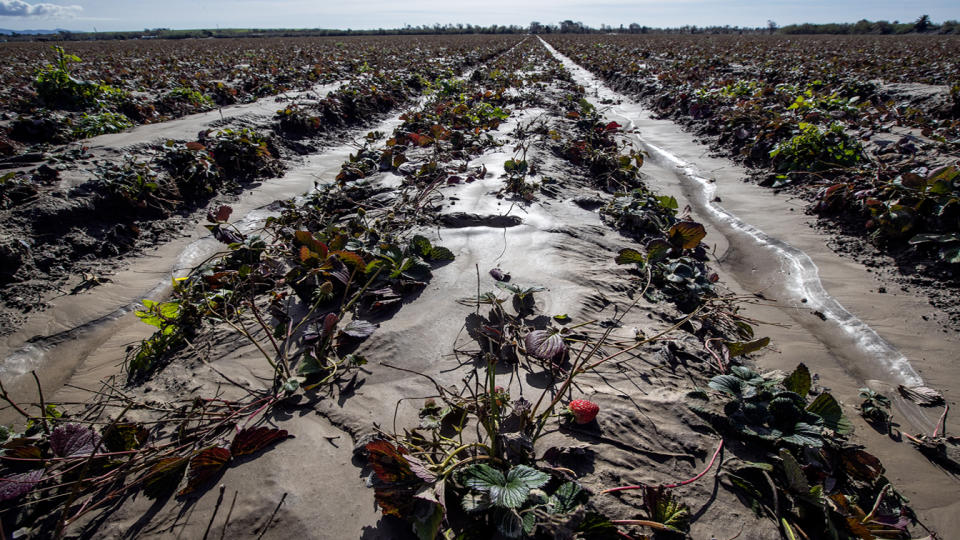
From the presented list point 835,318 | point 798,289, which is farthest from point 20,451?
point 798,289

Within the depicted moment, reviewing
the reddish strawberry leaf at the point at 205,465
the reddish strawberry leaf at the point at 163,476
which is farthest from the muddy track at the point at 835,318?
the reddish strawberry leaf at the point at 163,476

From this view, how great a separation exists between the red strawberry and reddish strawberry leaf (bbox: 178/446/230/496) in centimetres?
136

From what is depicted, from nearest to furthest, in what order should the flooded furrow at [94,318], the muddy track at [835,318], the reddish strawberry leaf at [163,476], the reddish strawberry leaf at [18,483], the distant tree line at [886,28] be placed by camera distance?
the reddish strawberry leaf at [18,483], the reddish strawberry leaf at [163,476], the muddy track at [835,318], the flooded furrow at [94,318], the distant tree line at [886,28]

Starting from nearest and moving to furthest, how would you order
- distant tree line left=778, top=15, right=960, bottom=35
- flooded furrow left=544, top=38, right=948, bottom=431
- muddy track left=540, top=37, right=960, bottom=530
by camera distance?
muddy track left=540, top=37, right=960, bottom=530
flooded furrow left=544, top=38, right=948, bottom=431
distant tree line left=778, top=15, right=960, bottom=35

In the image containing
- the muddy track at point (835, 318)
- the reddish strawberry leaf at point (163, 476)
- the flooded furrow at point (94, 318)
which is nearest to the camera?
the reddish strawberry leaf at point (163, 476)

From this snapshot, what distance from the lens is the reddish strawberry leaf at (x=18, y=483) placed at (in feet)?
4.28

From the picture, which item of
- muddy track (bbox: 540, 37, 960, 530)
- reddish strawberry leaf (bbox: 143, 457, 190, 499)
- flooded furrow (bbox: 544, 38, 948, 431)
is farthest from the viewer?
flooded furrow (bbox: 544, 38, 948, 431)

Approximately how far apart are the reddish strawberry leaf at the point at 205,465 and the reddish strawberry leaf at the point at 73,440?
0.40m

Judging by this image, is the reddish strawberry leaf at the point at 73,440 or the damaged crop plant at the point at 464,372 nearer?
the damaged crop plant at the point at 464,372

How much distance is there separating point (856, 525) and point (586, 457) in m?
0.87

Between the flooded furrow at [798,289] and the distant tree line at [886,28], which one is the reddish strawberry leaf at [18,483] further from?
the distant tree line at [886,28]

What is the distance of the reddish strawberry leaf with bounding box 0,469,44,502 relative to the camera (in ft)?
4.28

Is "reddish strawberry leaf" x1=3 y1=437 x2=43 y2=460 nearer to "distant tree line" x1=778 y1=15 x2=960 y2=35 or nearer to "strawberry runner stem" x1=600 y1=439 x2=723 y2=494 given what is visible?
"strawberry runner stem" x1=600 y1=439 x2=723 y2=494

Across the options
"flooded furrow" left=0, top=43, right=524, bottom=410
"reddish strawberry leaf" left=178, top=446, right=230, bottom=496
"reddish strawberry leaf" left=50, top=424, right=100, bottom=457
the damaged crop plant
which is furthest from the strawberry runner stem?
"flooded furrow" left=0, top=43, right=524, bottom=410
